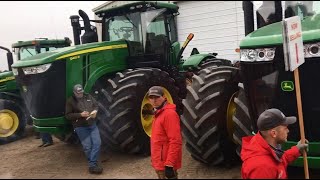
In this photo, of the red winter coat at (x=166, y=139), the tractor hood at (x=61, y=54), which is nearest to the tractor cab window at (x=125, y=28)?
the tractor hood at (x=61, y=54)

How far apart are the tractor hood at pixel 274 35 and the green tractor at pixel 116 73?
2.41 metres

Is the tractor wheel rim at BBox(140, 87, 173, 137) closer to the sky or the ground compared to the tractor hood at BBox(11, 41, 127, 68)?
closer to the ground

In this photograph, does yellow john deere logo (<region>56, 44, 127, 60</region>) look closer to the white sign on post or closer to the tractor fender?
the tractor fender

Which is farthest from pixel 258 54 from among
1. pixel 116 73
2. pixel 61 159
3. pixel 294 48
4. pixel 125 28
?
pixel 125 28

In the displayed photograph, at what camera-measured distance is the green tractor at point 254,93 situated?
368cm

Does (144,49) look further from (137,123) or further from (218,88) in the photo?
(218,88)

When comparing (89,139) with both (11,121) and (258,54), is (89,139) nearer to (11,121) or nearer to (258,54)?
(258,54)

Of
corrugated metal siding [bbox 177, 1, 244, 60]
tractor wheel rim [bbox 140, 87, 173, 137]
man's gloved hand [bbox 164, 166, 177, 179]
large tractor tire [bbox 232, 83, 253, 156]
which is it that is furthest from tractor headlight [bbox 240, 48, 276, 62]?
corrugated metal siding [bbox 177, 1, 244, 60]

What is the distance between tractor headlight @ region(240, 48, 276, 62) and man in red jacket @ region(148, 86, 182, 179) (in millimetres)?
867

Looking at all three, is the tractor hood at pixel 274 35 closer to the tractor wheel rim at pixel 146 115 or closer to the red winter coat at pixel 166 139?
the red winter coat at pixel 166 139

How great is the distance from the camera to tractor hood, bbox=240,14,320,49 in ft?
11.8

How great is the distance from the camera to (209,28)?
39.7ft

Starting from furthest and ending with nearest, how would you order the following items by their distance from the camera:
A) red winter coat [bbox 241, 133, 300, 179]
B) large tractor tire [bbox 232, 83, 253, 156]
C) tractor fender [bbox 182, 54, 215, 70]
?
tractor fender [bbox 182, 54, 215, 70] < large tractor tire [bbox 232, 83, 253, 156] < red winter coat [bbox 241, 133, 300, 179]

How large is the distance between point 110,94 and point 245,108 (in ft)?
7.56
